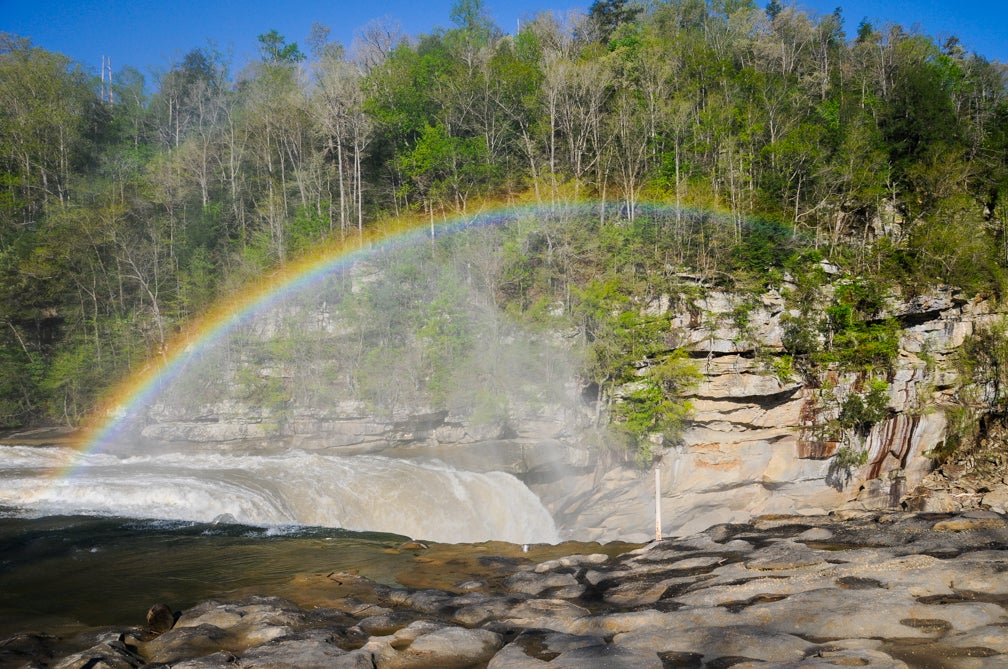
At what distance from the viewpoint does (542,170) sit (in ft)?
103

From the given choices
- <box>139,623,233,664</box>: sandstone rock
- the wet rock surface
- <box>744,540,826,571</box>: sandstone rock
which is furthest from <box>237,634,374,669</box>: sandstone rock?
<box>744,540,826,571</box>: sandstone rock

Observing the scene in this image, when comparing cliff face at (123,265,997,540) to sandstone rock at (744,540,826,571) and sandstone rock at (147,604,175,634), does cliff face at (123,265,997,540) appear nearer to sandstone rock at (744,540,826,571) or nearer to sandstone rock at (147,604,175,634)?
sandstone rock at (744,540,826,571)

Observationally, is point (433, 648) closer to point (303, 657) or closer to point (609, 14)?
point (303, 657)

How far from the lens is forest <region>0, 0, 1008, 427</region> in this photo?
91.5 feet

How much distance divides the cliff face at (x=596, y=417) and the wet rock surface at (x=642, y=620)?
826 centimetres

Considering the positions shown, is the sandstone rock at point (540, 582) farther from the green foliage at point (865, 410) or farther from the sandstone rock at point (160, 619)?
the green foliage at point (865, 410)

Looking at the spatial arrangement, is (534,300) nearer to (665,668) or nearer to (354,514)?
(354,514)

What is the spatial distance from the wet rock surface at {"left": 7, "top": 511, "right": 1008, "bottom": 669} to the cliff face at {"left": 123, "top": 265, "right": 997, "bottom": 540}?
8.26 meters

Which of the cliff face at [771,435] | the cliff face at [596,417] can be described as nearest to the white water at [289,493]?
the cliff face at [596,417]

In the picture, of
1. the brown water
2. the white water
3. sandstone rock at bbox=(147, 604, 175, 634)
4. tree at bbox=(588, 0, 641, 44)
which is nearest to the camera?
sandstone rock at bbox=(147, 604, 175, 634)

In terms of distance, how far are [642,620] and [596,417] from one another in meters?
15.1

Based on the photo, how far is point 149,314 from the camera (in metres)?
36.1

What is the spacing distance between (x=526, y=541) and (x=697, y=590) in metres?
10.8

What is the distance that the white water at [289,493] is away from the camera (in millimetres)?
18422
